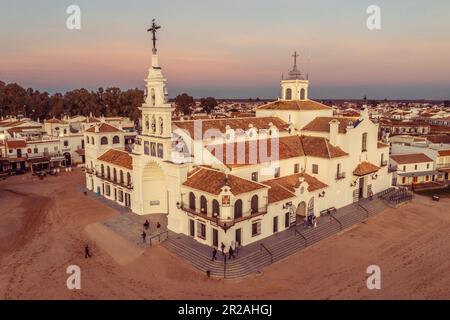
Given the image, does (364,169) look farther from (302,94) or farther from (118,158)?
(118,158)

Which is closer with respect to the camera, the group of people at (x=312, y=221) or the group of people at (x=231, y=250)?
the group of people at (x=231, y=250)

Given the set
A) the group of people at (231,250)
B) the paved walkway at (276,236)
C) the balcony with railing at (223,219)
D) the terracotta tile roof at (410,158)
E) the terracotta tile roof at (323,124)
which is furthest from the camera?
the terracotta tile roof at (410,158)

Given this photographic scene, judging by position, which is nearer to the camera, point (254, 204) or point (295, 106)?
point (254, 204)

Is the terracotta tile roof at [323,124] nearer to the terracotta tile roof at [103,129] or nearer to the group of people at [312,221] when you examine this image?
the group of people at [312,221]

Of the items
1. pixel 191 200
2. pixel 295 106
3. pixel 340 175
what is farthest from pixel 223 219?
pixel 295 106

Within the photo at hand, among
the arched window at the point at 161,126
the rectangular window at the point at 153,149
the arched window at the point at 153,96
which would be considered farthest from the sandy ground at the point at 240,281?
the arched window at the point at 153,96

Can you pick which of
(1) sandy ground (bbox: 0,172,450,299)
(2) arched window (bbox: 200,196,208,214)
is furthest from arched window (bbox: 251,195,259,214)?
(1) sandy ground (bbox: 0,172,450,299)

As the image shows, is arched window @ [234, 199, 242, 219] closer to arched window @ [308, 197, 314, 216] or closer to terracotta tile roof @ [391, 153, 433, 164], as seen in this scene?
arched window @ [308, 197, 314, 216]
